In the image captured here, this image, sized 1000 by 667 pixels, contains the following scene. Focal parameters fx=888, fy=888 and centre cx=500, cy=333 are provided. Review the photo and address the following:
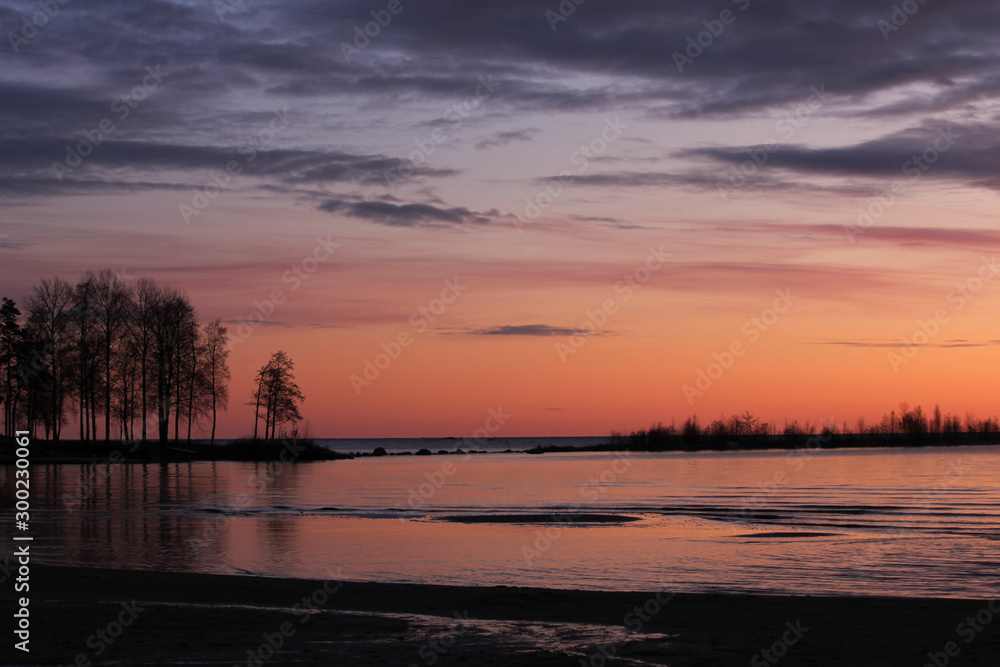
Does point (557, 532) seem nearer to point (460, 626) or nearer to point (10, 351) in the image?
point (460, 626)

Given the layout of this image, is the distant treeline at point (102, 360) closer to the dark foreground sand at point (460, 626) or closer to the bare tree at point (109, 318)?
the bare tree at point (109, 318)

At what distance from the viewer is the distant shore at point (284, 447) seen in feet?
268

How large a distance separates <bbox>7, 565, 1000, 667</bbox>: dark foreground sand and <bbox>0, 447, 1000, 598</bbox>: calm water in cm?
255

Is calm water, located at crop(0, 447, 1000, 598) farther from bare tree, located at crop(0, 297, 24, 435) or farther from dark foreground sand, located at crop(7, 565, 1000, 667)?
bare tree, located at crop(0, 297, 24, 435)

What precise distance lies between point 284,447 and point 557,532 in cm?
7848

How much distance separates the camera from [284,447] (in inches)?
4156

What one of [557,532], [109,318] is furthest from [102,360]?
[557,532]

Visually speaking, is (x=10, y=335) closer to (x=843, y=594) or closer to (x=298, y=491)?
(x=298, y=491)

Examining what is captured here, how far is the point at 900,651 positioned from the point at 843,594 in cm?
565

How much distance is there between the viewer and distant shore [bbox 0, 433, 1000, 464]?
3219 inches

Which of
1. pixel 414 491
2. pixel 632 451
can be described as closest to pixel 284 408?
pixel 414 491

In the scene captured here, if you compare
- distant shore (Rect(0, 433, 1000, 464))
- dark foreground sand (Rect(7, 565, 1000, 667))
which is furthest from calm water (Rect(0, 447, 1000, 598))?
distant shore (Rect(0, 433, 1000, 464))

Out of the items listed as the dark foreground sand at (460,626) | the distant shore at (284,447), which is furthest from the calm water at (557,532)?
the distant shore at (284,447)

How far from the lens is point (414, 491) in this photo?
54969 millimetres
